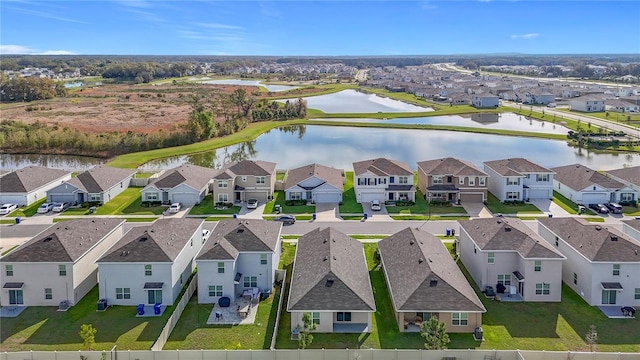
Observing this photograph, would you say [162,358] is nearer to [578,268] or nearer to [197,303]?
[197,303]

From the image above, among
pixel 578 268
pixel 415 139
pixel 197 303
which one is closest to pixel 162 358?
pixel 197 303

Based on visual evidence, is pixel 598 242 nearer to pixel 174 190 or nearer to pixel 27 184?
pixel 174 190

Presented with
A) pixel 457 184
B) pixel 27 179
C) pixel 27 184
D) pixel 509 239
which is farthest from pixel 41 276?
pixel 457 184

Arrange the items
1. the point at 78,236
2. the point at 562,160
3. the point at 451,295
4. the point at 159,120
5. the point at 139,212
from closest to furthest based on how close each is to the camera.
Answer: the point at 451,295 → the point at 78,236 → the point at 139,212 → the point at 562,160 → the point at 159,120

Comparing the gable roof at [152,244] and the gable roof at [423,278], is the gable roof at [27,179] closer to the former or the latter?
the gable roof at [152,244]

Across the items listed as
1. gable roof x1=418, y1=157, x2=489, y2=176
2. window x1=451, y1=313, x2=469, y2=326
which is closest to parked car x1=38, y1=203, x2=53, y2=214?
gable roof x1=418, y1=157, x2=489, y2=176

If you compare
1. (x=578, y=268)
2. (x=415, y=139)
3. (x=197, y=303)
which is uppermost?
(x=415, y=139)

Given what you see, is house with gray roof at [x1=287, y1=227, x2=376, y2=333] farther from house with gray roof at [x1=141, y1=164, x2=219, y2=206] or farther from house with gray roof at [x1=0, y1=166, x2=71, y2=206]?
house with gray roof at [x1=0, y1=166, x2=71, y2=206]
